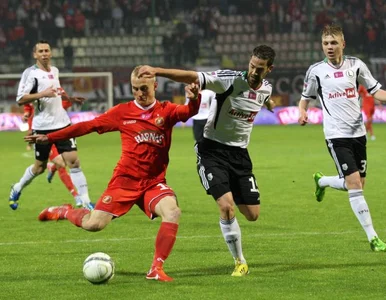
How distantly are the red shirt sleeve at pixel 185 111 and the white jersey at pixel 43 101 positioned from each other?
543 centimetres

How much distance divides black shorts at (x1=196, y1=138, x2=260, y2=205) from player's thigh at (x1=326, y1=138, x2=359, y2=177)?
138cm

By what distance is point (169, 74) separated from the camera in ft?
24.2

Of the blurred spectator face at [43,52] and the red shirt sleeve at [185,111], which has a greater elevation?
the red shirt sleeve at [185,111]

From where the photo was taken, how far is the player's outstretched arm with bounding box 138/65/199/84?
7.21m

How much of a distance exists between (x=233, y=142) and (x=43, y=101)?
560 centimetres

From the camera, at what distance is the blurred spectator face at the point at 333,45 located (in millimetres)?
9477

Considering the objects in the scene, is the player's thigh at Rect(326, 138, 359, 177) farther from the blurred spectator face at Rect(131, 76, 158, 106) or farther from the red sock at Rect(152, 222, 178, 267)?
the red sock at Rect(152, 222, 178, 267)

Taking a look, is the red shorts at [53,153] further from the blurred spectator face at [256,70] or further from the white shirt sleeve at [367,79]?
the blurred spectator face at [256,70]

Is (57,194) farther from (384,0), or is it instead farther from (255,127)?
(384,0)

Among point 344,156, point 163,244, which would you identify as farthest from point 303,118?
point 163,244

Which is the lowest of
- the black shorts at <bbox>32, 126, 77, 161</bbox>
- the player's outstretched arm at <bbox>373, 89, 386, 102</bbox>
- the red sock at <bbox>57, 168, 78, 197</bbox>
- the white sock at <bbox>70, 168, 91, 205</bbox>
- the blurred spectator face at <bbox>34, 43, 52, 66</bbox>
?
the red sock at <bbox>57, 168, 78, 197</bbox>

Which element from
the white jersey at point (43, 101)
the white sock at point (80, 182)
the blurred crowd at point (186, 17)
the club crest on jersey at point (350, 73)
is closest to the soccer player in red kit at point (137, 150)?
the club crest on jersey at point (350, 73)

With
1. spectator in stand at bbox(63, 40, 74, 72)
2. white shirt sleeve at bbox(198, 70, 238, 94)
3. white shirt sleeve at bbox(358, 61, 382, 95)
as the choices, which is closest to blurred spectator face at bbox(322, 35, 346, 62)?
white shirt sleeve at bbox(358, 61, 382, 95)

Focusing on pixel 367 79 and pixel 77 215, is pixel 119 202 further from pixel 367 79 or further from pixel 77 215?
pixel 367 79
